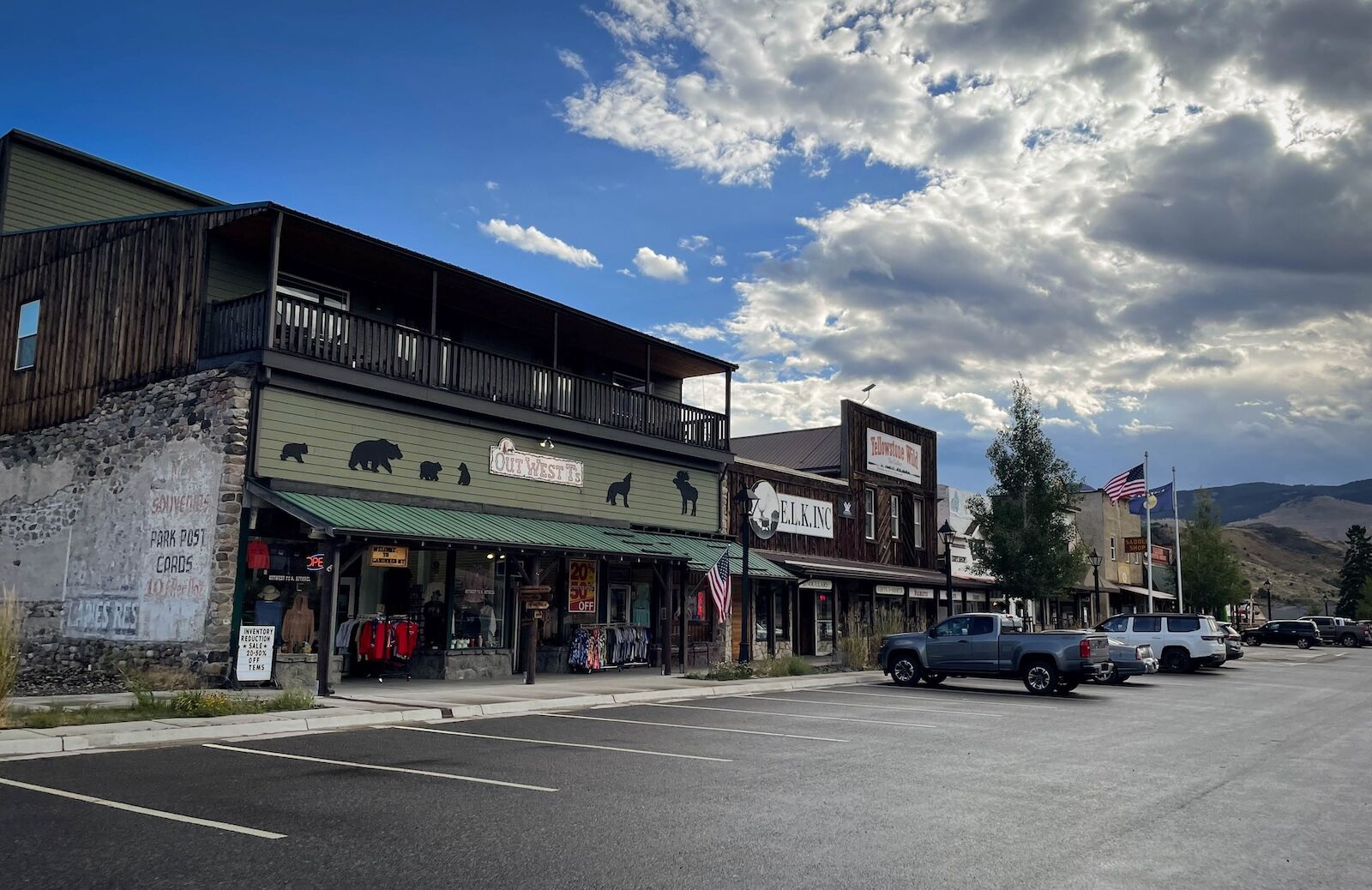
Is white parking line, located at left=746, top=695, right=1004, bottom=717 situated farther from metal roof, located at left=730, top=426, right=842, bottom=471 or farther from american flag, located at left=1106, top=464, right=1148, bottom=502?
american flag, located at left=1106, top=464, right=1148, bottom=502

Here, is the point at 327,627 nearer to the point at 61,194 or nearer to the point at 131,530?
the point at 131,530

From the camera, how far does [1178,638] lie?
1180 inches

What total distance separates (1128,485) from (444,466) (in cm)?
3189

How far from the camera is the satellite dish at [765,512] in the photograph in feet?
102

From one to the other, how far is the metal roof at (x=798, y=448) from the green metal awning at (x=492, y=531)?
10051mm

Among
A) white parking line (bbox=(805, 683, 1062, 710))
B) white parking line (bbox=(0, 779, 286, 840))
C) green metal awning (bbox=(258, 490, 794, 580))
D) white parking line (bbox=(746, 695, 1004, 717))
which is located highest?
green metal awning (bbox=(258, 490, 794, 580))

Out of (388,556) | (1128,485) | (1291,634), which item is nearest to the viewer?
(388,556)

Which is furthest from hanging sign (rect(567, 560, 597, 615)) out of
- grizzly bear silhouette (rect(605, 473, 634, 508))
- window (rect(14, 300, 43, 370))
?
window (rect(14, 300, 43, 370))

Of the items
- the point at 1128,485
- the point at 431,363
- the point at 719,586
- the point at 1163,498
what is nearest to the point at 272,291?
the point at 431,363

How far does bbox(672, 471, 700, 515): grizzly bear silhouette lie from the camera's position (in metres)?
27.9

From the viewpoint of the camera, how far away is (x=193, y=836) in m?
6.93

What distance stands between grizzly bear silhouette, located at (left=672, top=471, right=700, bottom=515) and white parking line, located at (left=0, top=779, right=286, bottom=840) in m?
19.8

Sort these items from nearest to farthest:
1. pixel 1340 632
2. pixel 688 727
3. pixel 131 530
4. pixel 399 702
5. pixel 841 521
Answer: pixel 688 727 → pixel 399 702 → pixel 131 530 → pixel 841 521 → pixel 1340 632

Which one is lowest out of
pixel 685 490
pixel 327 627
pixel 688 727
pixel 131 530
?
pixel 688 727
